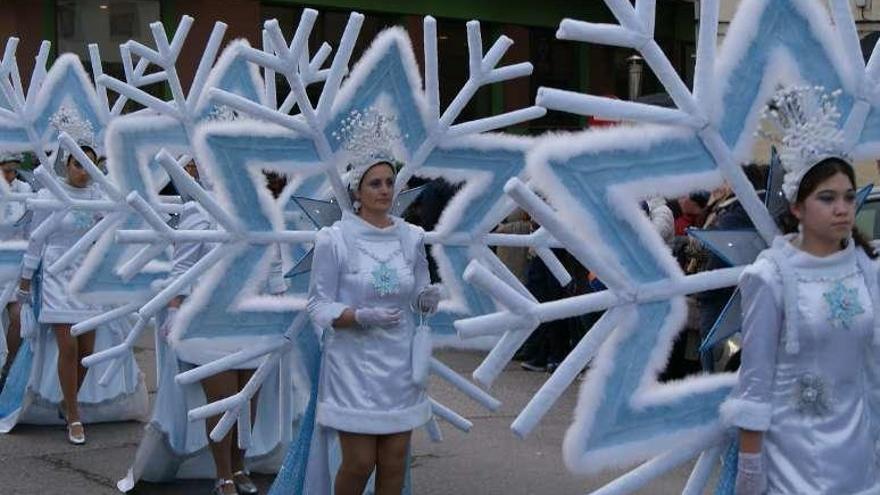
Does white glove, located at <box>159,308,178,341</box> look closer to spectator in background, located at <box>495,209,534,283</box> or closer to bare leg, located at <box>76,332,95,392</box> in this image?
bare leg, located at <box>76,332,95,392</box>

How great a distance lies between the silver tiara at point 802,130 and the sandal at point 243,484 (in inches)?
151

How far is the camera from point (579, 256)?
416 centimetres

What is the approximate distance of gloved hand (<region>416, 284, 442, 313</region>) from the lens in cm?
575

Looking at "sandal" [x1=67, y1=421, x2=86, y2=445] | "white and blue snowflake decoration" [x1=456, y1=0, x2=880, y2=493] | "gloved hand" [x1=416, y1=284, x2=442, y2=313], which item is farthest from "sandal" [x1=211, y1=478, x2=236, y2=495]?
"white and blue snowflake decoration" [x1=456, y1=0, x2=880, y2=493]

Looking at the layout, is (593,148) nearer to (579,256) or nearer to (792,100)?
(579,256)

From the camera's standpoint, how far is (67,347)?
9.02 m

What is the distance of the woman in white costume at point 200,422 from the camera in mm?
7098

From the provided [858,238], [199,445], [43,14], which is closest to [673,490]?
[199,445]

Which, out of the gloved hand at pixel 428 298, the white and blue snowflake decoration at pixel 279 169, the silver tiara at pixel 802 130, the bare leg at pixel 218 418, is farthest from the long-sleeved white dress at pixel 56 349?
the silver tiara at pixel 802 130

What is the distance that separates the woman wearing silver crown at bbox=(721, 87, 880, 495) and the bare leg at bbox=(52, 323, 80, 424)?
225 inches

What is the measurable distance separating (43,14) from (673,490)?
12.1 meters

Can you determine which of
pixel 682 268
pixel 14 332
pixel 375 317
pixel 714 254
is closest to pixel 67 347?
pixel 14 332

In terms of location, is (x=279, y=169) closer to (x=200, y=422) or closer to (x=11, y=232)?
(x=200, y=422)

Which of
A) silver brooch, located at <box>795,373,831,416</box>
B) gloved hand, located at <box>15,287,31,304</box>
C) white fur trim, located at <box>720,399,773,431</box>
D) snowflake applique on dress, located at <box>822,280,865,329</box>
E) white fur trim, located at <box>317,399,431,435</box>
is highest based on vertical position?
snowflake applique on dress, located at <box>822,280,865,329</box>
